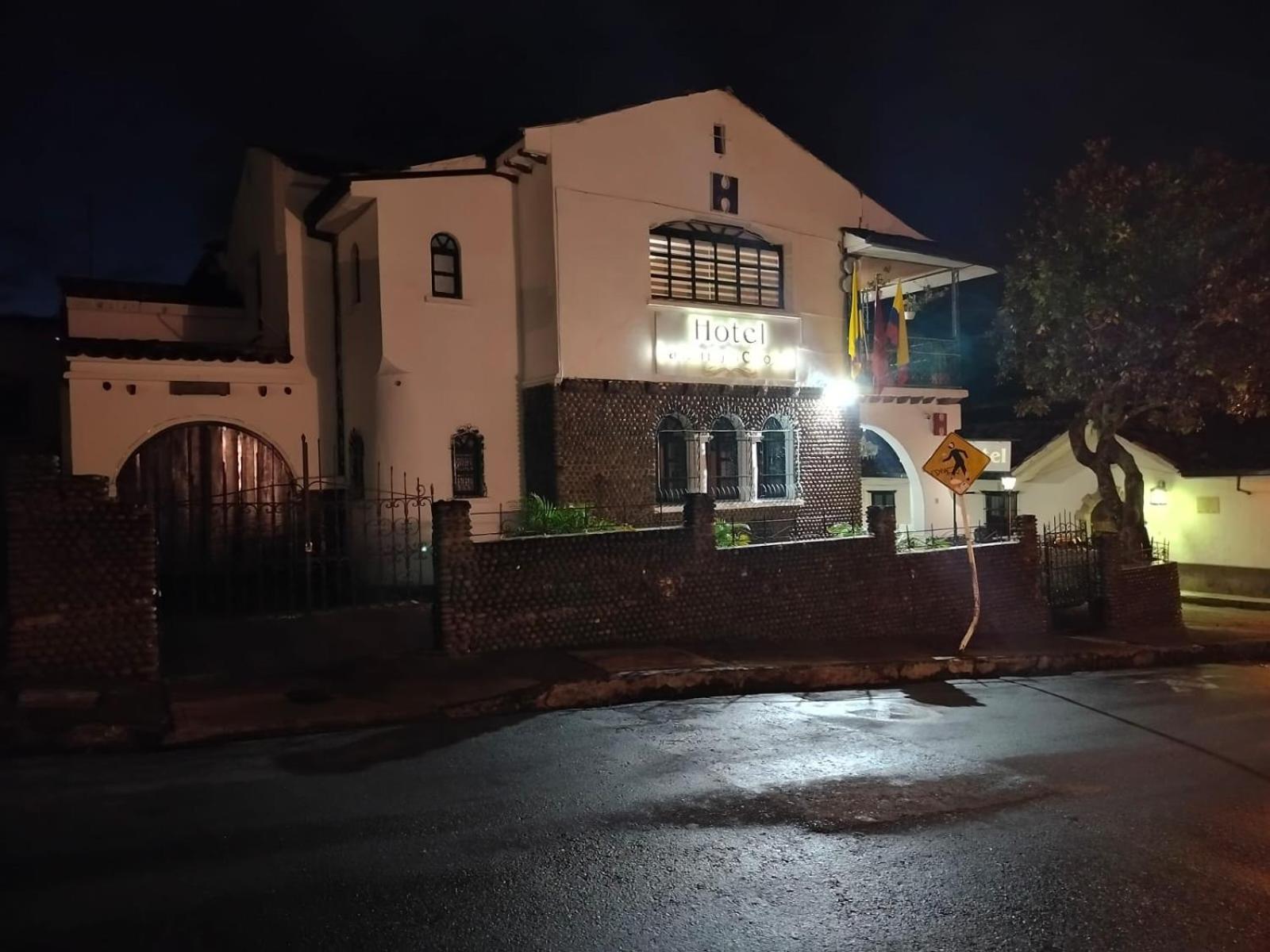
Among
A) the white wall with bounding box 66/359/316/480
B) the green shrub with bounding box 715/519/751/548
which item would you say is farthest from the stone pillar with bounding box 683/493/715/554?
the white wall with bounding box 66/359/316/480

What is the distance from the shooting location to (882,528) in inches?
561

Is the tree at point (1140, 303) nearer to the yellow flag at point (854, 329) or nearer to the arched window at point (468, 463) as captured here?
the yellow flag at point (854, 329)

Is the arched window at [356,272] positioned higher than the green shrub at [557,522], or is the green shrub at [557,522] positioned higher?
the arched window at [356,272]

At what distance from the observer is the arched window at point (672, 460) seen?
16.5m

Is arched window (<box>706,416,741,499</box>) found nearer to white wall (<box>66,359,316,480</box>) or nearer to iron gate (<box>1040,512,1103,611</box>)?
iron gate (<box>1040,512,1103,611</box>)

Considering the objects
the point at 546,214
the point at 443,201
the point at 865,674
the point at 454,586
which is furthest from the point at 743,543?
the point at 443,201

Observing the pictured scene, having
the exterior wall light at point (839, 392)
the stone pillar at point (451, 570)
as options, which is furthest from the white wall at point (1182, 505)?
the stone pillar at point (451, 570)

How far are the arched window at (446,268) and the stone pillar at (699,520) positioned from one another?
5697 mm

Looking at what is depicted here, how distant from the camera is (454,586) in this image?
1055cm

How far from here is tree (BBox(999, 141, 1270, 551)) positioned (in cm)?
1633

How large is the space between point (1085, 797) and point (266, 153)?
53.3 ft

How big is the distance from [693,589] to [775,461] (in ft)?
20.0

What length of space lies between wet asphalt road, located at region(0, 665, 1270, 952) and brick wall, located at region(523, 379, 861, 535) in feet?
23.4

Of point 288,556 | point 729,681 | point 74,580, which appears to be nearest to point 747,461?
point 729,681
